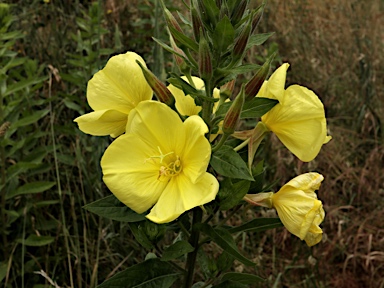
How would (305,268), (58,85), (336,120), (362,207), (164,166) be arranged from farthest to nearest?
(336,120)
(58,85)
(362,207)
(305,268)
(164,166)

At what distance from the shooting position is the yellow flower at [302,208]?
0.94 m

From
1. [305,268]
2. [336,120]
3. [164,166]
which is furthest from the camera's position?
[336,120]

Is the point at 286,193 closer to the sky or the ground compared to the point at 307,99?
closer to the ground

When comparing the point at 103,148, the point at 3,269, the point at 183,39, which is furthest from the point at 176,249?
the point at 103,148

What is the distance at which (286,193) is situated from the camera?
3.27ft

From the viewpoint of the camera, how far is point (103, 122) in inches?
38.4

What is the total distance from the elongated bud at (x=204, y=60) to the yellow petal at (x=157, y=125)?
91 mm

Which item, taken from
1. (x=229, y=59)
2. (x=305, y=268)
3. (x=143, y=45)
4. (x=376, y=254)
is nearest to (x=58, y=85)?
(x=143, y=45)

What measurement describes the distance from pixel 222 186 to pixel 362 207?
1.69m

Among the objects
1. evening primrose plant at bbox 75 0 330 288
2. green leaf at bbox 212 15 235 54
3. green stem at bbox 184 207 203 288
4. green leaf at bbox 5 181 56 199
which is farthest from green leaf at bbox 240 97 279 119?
green leaf at bbox 5 181 56 199

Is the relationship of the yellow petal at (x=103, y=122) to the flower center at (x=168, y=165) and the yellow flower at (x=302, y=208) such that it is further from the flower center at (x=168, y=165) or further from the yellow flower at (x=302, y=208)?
the yellow flower at (x=302, y=208)

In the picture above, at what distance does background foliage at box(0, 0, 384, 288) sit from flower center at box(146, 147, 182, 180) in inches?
13.1

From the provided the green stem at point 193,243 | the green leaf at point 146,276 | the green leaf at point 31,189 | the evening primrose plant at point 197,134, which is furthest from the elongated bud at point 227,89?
the green leaf at point 31,189

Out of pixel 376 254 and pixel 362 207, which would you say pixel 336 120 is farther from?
pixel 376 254
